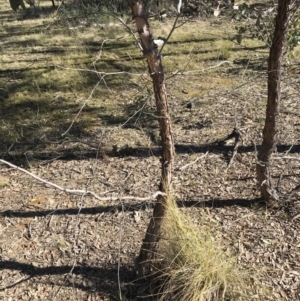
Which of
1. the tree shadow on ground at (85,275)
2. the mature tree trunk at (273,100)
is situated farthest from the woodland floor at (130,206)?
the mature tree trunk at (273,100)

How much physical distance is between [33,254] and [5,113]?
12.3ft

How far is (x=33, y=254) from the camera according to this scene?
3299 millimetres

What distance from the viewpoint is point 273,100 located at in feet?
9.16

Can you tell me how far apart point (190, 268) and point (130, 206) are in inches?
54.9

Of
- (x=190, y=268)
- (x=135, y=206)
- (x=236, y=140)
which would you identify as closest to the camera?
(x=190, y=268)

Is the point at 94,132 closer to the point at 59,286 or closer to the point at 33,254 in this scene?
the point at 33,254

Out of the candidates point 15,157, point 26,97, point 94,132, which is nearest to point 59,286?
point 15,157

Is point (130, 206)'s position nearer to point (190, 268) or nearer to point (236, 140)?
point (190, 268)

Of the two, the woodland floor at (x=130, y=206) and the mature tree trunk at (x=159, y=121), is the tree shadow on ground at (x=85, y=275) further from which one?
the mature tree trunk at (x=159, y=121)

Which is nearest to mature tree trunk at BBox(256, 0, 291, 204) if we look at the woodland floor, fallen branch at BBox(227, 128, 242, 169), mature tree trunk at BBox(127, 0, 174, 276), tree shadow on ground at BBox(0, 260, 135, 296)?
the woodland floor

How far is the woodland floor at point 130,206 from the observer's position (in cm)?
290

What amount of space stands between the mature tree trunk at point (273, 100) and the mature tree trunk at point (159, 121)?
0.82m

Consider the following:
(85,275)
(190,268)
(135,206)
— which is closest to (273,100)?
(190,268)

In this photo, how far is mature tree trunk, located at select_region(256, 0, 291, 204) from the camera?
2393mm
